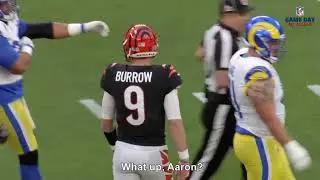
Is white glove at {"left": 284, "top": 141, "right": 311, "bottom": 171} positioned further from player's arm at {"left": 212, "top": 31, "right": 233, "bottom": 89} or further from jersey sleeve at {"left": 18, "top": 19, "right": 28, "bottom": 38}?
jersey sleeve at {"left": 18, "top": 19, "right": 28, "bottom": 38}

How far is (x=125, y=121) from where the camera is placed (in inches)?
222

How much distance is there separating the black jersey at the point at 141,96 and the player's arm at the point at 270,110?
56 centimetres

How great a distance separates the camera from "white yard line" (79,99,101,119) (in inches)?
359

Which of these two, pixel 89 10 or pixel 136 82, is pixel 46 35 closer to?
pixel 136 82

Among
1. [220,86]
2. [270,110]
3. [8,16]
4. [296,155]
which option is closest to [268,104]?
[270,110]

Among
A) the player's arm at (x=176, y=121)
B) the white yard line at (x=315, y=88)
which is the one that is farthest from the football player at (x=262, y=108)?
the white yard line at (x=315, y=88)

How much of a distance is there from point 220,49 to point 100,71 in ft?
12.9

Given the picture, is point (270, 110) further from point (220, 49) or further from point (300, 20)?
point (300, 20)

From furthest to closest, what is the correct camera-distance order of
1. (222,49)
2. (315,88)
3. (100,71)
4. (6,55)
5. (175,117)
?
1. (100,71)
2. (315,88)
3. (222,49)
4. (6,55)
5. (175,117)

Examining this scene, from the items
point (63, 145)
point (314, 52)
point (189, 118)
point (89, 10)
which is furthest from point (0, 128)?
point (89, 10)

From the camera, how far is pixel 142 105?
5559mm

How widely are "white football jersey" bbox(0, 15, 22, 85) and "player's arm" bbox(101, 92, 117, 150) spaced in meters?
1.06

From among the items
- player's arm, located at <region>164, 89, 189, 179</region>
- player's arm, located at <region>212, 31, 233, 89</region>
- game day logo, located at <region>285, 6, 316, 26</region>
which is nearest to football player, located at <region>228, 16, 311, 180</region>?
player's arm, located at <region>164, 89, 189, 179</region>

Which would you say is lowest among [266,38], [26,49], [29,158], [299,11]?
[29,158]
